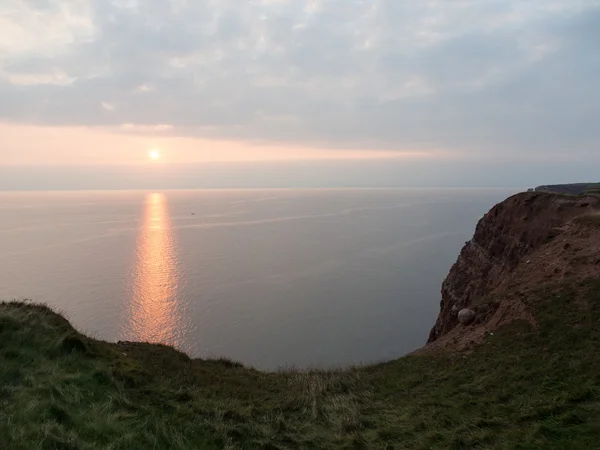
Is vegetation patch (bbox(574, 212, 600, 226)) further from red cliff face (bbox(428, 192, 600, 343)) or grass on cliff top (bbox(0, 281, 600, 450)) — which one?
grass on cliff top (bbox(0, 281, 600, 450))

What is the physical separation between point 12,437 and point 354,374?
1336cm

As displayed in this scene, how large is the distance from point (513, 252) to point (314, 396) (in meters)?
20.9

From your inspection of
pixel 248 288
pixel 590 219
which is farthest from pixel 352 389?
pixel 248 288

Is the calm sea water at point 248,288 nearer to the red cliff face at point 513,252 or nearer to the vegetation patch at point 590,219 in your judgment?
the red cliff face at point 513,252

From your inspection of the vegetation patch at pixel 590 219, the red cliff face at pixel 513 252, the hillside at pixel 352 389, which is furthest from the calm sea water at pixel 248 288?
the vegetation patch at pixel 590 219

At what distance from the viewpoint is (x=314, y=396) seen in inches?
556

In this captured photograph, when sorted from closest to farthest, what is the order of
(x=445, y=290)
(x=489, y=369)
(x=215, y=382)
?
Answer: (x=489, y=369), (x=215, y=382), (x=445, y=290)

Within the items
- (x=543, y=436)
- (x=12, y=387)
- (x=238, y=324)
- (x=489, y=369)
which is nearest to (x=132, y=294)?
(x=238, y=324)

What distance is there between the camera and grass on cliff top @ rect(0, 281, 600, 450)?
28.2ft

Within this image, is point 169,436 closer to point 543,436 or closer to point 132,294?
point 543,436

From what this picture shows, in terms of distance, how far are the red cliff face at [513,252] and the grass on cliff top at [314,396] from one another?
10.6 ft

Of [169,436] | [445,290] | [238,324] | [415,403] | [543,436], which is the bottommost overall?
[238,324]

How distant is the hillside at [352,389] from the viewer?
873 cm

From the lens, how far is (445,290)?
34.2 metres
